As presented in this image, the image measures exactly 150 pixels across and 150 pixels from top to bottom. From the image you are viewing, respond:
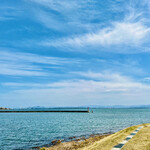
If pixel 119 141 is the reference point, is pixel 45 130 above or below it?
below

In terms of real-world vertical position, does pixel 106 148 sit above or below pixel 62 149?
above

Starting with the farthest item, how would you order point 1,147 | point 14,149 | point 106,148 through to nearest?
1. point 1,147
2. point 14,149
3. point 106,148

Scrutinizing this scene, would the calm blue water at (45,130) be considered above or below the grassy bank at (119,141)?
below

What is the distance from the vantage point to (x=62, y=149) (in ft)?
67.1

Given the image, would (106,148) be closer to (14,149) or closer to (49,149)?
(49,149)

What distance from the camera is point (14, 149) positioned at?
2272cm

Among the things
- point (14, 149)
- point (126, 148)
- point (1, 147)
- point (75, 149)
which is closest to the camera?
point (126, 148)

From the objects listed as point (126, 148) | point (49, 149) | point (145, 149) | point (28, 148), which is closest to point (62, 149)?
point (49, 149)

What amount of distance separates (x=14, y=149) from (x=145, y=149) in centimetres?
1815

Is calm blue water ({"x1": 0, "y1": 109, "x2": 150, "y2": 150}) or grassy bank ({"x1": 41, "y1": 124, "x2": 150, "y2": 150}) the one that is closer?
grassy bank ({"x1": 41, "y1": 124, "x2": 150, "y2": 150})

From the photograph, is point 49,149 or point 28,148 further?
point 28,148

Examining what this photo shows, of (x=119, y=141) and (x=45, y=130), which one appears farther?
(x=45, y=130)

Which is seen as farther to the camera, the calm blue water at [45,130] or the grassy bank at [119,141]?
the calm blue water at [45,130]

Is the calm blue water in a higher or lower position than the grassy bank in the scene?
lower
